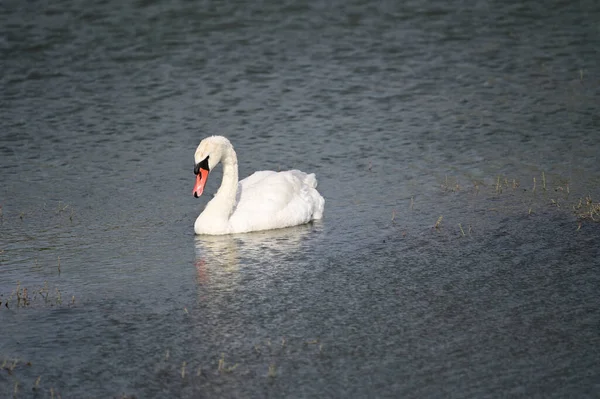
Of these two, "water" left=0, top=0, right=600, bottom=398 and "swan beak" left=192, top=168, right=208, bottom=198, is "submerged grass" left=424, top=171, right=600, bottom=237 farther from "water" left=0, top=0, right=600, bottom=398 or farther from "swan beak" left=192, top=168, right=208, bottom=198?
"swan beak" left=192, top=168, right=208, bottom=198

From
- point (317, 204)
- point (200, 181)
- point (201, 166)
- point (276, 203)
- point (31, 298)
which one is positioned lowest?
Result: point (317, 204)

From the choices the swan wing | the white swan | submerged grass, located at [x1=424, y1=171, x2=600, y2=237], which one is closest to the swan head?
the white swan

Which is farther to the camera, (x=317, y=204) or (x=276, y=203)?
(x=317, y=204)

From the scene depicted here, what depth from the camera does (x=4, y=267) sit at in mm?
10219

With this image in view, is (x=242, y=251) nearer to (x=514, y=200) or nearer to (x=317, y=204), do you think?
(x=317, y=204)

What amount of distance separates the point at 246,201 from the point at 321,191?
4.64ft

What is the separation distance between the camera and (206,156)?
1140 cm

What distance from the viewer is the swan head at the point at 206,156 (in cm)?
1125

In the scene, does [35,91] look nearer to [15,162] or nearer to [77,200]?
[15,162]

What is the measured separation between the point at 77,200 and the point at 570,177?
5.73 metres

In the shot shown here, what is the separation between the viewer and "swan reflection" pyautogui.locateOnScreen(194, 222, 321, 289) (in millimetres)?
9852

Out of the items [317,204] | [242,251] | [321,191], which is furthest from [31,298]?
[321,191]

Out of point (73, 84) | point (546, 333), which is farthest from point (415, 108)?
point (546, 333)

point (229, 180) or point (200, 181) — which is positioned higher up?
point (200, 181)
